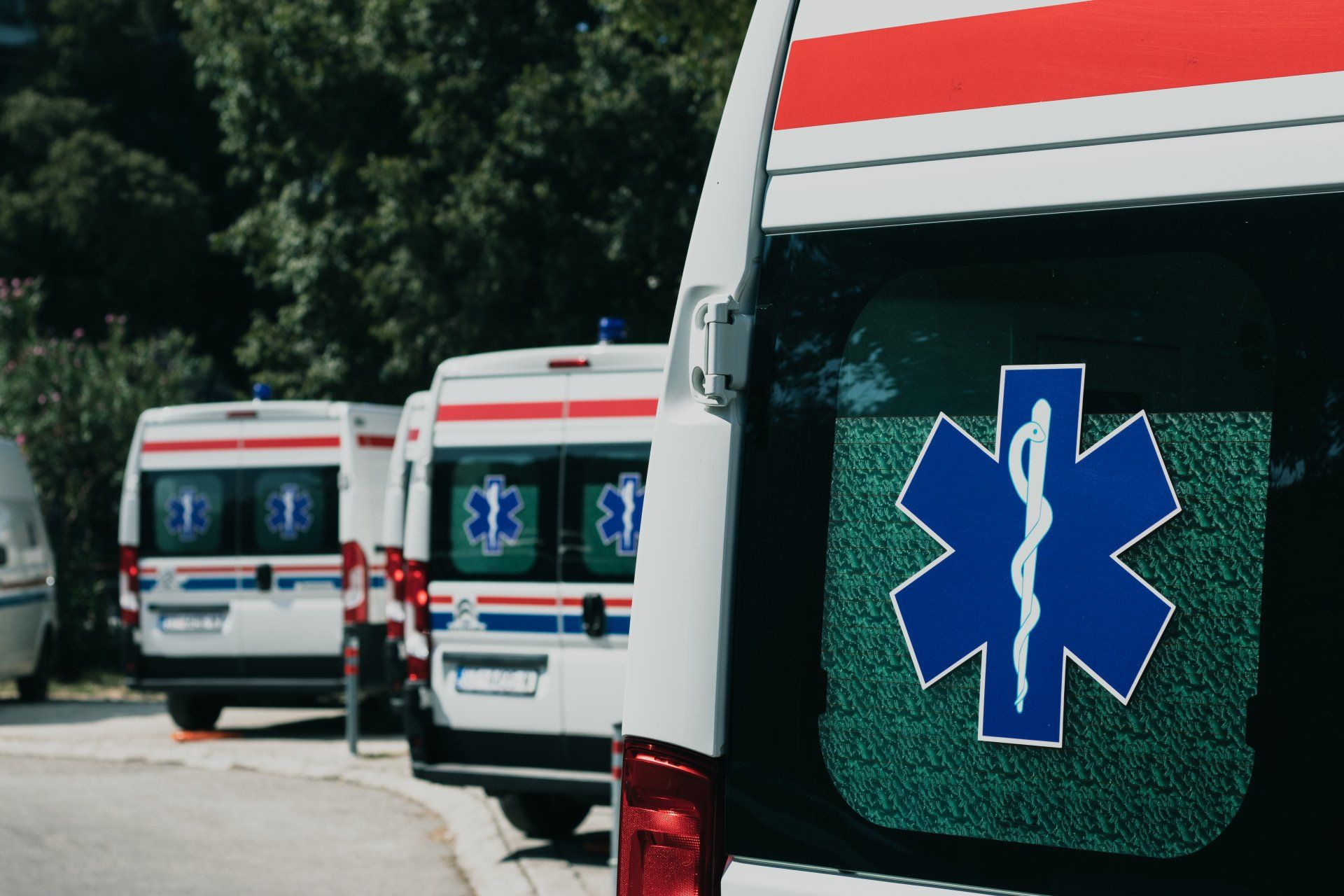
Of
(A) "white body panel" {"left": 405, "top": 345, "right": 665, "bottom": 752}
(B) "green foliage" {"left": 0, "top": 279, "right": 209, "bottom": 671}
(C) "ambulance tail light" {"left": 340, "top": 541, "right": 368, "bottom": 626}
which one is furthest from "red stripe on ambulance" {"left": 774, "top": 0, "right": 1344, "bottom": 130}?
(B) "green foliage" {"left": 0, "top": 279, "right": 209, "bottom": 671}

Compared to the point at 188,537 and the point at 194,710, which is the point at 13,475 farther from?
the point at 194,710

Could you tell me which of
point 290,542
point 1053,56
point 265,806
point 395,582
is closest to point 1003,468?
point 1053,56

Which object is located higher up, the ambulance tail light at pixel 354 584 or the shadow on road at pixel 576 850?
the ambulance tail light at pixel 354 584

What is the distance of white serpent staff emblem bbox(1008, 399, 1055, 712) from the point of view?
2426 mm

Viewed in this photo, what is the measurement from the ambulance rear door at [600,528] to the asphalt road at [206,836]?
3.94ft

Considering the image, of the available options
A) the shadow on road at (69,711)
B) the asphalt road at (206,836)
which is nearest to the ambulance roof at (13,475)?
the shadow on road at (69,711)

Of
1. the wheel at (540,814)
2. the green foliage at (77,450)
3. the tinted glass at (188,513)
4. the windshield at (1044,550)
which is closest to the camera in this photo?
the windshield at (1044,550)

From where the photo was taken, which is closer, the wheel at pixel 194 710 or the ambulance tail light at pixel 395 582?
the ambulance tail light at pixel 395 582

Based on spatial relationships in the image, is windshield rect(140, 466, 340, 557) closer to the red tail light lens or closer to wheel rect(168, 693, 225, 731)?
wheel rect(168, 693, 225, 731)

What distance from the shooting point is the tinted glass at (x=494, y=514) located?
8438 mm

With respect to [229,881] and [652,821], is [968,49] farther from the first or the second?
[229,881]

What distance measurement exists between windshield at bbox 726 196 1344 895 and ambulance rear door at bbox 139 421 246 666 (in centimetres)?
1166

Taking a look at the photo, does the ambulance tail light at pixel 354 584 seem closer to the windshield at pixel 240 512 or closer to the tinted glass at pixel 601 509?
the windshield at pixel 240 512

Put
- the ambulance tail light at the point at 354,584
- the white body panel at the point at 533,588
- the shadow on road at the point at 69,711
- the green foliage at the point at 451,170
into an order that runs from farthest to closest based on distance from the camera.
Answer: the green foliage at the point at 451,170 → the shadow on road at the point at 69,711 → the ambulance tail light at the point at 354,584 → the white body panel at the point at 533,588
